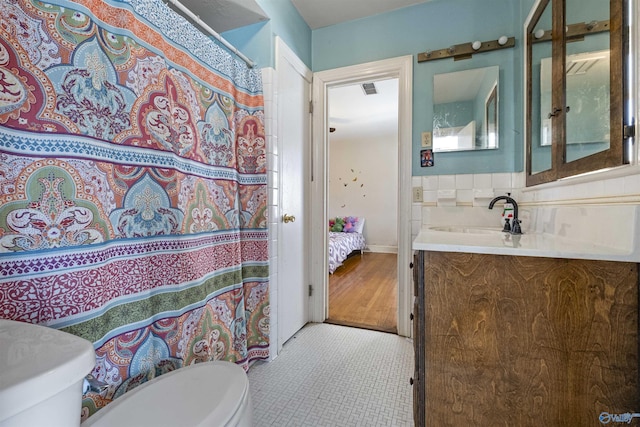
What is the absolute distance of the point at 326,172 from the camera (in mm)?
2270

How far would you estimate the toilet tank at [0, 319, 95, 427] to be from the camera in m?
0.39

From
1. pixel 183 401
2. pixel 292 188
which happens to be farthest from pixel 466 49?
pixel 183 401

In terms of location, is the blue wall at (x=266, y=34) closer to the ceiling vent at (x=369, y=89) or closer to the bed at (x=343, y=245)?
the ceiling vent at (x=369, y=89)

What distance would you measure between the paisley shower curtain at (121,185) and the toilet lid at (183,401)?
190 mm

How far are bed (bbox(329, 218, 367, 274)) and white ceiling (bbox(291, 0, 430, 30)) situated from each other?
8.64 feet

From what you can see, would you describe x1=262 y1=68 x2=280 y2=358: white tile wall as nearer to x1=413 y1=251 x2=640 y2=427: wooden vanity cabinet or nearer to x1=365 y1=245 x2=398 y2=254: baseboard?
x1=413 y1=251 x2=640 y2=427: wooden vanity cabinet

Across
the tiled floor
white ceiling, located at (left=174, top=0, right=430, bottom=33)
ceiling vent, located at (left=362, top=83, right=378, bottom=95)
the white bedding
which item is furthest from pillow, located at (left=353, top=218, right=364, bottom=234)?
white ceiling, located at (left=174, top=0, right=430, bottom=33)

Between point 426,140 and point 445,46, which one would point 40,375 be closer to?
point 426,140

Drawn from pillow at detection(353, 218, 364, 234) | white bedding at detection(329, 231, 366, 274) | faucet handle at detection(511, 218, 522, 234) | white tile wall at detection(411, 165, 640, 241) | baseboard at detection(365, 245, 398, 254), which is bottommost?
baseboard at detection(365, 245, 398, 254)

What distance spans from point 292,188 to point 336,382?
127 centimetres

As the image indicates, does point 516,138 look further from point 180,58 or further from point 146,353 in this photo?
point 146,353

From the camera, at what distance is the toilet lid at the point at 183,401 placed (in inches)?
26.1

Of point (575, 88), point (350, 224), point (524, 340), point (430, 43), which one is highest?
point (430, 43)

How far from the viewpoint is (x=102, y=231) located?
33.6 inches
